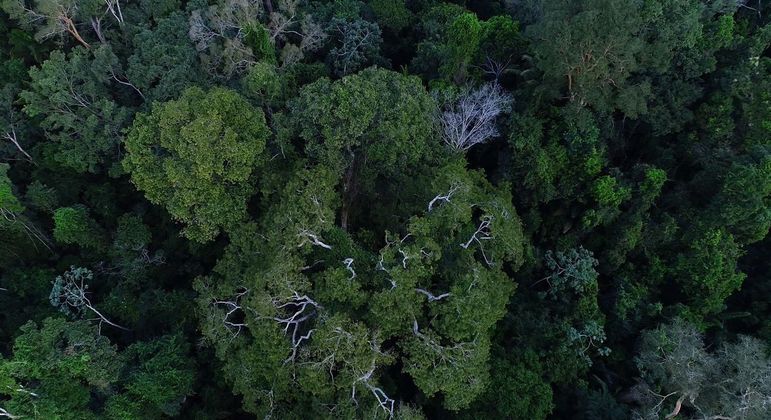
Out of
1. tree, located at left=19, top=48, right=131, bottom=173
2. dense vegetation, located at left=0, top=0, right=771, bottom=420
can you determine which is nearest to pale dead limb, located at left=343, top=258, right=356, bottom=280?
dense vegetation, located at left=0, top=0, right=771, bottom=420

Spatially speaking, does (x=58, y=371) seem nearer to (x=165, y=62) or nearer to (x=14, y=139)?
(x=14, y=139)

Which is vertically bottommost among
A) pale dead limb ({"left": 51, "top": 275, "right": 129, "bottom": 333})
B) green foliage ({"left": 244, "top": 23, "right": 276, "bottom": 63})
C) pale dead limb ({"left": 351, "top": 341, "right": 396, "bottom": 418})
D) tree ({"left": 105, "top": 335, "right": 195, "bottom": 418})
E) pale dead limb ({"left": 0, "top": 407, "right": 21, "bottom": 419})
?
pale dead limb ({"left": 51, "top": 275, "right": 129, "bottom": 333})

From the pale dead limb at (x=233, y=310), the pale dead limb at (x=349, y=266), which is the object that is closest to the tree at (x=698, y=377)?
the pale dead limb at (x=349, y=266)

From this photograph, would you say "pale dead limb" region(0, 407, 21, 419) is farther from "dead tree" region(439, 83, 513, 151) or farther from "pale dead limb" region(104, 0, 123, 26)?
"pale dead limb" region(104, 0, 123, 26)

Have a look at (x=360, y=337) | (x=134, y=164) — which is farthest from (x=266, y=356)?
(x=134, y=164)

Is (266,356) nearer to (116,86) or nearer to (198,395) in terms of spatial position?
(198,395)

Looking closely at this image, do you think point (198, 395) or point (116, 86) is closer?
point (198, 395)

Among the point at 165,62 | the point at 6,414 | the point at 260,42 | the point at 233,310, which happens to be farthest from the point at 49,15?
the point at 6,414
